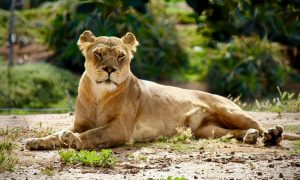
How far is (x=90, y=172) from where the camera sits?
195 inches

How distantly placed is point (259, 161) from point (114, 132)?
4.63 ft

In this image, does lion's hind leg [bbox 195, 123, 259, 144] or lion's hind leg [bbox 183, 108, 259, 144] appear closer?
lion's hind leg [bbox 195, 123, 259, 144]

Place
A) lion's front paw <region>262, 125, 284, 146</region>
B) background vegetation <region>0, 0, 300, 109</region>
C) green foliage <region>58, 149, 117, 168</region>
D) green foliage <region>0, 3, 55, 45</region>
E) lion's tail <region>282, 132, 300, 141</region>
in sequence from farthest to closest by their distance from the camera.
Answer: green foliage <region>0, 3, 55, 45</region> → background vegetation <region>0, 0, 300, 109</region> → lion's tail <region>282, 132, 300, 141</region> → lion's front paw <region>262, 125, 284, 146</region> → green foliage <region>58, 149, 117, 168</region>

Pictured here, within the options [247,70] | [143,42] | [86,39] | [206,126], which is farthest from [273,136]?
[143,42]

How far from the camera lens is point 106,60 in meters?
6.21

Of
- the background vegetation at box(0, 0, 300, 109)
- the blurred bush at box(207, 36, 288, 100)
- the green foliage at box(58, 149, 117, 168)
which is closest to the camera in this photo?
the green foliage at box(58, 149, 117, 168)

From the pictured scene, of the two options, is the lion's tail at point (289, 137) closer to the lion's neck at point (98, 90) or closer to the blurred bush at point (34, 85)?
the lion's neck at point (98, 90)

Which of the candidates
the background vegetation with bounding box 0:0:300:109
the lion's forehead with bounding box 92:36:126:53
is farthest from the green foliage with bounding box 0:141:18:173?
the background vegetation with bounding box 0:0:300:109

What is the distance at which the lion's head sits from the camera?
618cm

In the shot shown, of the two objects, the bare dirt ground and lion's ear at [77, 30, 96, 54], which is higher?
lion's ear at [77, 30, 96, 54]

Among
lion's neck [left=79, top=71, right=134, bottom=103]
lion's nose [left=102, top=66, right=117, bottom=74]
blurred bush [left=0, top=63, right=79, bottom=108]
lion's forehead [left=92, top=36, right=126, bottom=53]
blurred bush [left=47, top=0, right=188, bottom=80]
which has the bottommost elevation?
blurred bush [left=0, top=63, right=79, bottom=108]

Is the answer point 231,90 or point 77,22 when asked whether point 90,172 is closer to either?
point 231,90

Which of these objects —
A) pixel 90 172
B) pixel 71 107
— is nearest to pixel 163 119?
pixel 90 172

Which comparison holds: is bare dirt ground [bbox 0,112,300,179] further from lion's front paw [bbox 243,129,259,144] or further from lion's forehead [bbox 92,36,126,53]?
lion's forehead [bbox 92,36,126,53]
